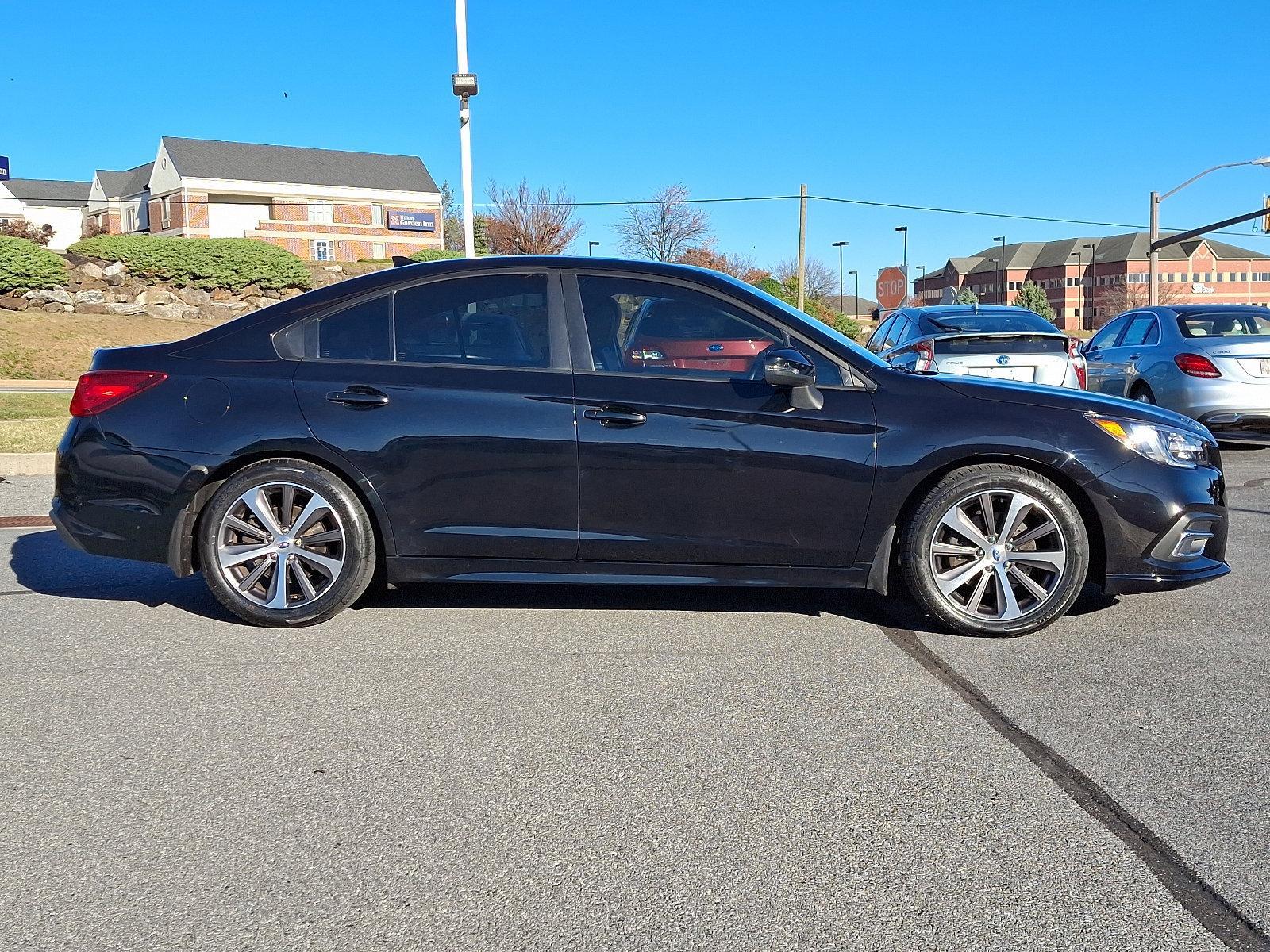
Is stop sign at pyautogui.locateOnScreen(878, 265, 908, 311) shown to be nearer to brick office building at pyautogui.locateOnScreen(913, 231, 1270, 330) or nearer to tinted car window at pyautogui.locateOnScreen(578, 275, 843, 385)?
tinted car window at pyautogui.locateOnScreen(578, 275, 843, 385)

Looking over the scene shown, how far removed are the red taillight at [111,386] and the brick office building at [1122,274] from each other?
4611 inches

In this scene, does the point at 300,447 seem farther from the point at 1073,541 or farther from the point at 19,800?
the point at 1073,541

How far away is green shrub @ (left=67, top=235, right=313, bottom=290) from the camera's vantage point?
37.4 metres

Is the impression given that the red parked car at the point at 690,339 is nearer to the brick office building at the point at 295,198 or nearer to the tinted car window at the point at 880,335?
the tinted car window at the point at 880,335

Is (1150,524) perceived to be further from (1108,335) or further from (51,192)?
(51,192)

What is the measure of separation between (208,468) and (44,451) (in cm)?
693

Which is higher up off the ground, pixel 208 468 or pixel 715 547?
pixel 208 468

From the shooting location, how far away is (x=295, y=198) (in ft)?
242

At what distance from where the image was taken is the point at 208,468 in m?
5.11

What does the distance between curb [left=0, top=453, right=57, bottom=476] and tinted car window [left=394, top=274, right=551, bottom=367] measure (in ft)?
22.0

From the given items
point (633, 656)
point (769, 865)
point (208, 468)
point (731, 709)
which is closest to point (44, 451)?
point (208, 468)

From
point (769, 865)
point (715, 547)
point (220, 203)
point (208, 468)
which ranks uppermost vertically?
point (220, 203)

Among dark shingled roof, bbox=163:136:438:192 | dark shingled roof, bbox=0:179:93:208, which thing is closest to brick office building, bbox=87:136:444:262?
dark shingled roof, bbox=163:136:438:192

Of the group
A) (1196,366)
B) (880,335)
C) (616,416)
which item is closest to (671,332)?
(616,416)
